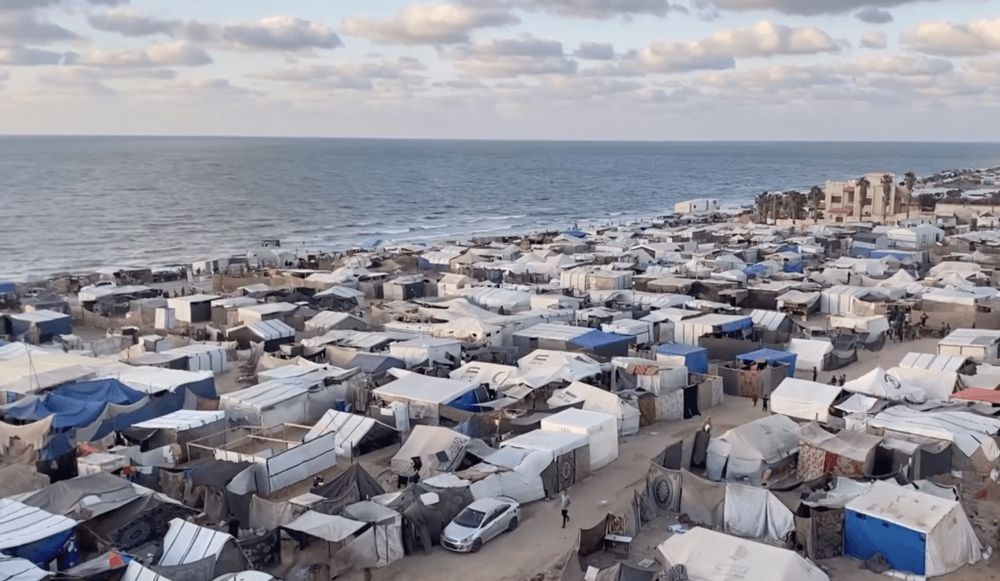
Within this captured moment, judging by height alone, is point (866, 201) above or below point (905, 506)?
above

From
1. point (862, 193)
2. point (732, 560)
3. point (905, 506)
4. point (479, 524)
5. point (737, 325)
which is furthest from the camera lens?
point (862, 193)

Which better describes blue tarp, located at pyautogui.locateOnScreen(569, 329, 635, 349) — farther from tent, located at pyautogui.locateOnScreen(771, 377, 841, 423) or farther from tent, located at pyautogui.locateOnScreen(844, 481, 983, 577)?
tent, located at pyautogui.locateOnScreen(844, 481, 983, 577)

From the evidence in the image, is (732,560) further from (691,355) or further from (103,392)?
(103,392)

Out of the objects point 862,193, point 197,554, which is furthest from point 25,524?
point 862,193

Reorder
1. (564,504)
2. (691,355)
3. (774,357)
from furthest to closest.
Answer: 1. (774,357)
2. (691,355)
3. (564,504)

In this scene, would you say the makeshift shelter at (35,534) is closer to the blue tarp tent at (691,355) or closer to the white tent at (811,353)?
the blue tarp tent at (691,355)

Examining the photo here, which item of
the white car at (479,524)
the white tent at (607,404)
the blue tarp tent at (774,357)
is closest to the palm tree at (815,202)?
the blue tarp tent at (774,357)
